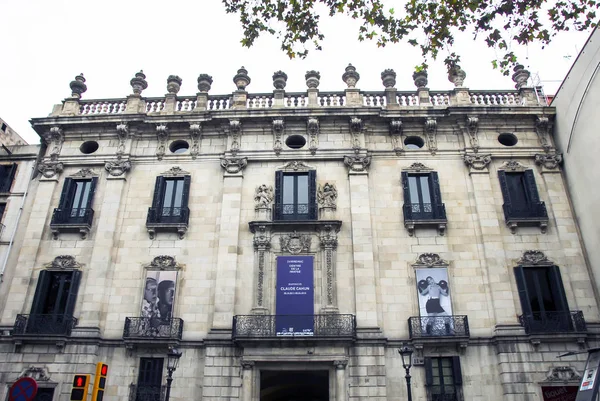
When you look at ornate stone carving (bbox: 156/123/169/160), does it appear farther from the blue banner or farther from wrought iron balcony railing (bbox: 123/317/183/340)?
the blue banner

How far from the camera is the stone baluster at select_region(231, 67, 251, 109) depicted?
23.7 meters

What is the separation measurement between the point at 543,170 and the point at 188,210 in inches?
636

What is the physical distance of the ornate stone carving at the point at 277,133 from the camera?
22.8 metres

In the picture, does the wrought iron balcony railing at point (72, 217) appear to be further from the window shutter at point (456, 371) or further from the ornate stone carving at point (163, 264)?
the window shutter at point (456, 371)

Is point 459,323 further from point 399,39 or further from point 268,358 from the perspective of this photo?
point 399,39

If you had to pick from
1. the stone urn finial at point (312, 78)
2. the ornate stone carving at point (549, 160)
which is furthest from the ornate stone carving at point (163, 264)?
the ornate stone carving at point (549, 160)

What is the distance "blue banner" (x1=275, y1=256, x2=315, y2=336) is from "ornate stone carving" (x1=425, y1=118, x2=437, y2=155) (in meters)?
7.84

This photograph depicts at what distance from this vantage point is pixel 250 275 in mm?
20281

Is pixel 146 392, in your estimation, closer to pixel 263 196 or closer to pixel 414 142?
pixel 263 196

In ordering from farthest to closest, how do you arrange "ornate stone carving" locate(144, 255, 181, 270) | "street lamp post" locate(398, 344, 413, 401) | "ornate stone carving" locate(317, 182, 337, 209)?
"ornate stone carving" locate(317, 182, 337, 209) → "ornate stone carving" locate(144, 255, 181, 270) → "street lamp post" locate(398, 344, 413, 401)

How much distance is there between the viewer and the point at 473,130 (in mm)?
22891

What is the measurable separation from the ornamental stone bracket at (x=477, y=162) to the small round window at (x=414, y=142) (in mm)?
2139

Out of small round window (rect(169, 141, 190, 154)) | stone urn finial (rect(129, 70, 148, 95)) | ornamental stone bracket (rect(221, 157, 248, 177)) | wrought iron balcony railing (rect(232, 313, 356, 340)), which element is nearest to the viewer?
wrought iron balcony railing (rect(232, 313, 356, 340))

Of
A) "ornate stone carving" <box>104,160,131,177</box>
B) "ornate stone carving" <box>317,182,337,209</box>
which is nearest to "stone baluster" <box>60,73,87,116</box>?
"ornate stone carving" <box>104,160,131,177</box>
